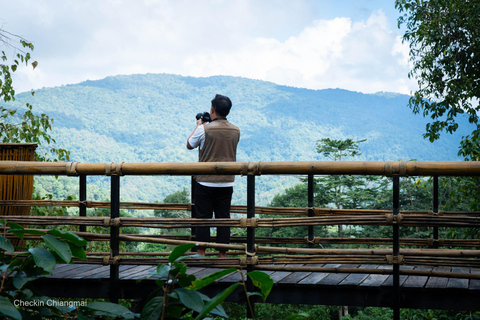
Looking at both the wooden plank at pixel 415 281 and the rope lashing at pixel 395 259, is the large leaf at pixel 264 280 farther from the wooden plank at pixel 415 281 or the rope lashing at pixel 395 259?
the wooden plank at pixel 415 281

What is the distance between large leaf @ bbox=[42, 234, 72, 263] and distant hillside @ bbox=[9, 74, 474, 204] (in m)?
59.6

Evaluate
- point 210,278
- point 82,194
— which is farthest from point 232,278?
point 210,278

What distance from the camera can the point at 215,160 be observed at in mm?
3162

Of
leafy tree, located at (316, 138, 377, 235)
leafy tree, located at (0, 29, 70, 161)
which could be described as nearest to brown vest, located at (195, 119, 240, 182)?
leafy tree, located at (0, 29, 70, 161)

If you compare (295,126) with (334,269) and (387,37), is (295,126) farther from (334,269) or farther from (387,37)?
(334,269)

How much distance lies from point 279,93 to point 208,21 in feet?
100

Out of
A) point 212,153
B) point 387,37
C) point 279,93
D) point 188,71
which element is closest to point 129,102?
point 188,71

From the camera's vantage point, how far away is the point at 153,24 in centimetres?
10388

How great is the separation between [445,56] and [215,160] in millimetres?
5656

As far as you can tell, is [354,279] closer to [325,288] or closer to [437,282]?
[325,288]

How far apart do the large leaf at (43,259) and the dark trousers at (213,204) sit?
195 centimetres

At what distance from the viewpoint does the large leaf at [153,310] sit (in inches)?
42.6

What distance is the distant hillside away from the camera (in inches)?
2648

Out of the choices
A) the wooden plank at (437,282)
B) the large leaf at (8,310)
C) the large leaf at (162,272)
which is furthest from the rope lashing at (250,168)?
the large leaf at (8,310)
